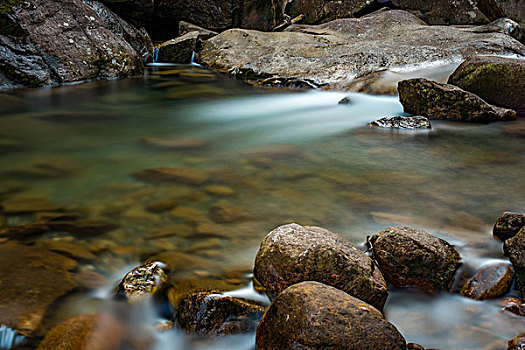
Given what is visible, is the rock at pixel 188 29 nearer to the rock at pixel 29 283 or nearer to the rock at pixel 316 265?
the rock at pixel 29 283

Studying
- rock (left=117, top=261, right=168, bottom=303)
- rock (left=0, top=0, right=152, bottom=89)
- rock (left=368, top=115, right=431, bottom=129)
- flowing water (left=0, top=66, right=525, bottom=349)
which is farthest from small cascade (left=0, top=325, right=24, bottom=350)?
rock (left=0, top=0, right=152, bottom=89)

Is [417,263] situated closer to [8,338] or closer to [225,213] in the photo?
[225,213]

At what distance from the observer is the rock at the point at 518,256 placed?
2.46 meters

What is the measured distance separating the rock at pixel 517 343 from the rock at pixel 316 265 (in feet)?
2.01

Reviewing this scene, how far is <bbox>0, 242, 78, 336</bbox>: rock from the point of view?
6.83 feet

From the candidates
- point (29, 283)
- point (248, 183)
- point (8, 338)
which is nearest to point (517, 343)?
point (8, 338)

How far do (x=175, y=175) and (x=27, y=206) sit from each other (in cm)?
135

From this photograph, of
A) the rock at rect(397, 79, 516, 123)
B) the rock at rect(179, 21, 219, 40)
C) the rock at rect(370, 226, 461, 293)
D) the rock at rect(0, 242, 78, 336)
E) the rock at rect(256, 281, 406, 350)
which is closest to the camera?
the rock at rect(256, 281, 406, 350)

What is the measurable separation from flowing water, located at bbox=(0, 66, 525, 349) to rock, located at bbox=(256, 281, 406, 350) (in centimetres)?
34

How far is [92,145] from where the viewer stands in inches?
208

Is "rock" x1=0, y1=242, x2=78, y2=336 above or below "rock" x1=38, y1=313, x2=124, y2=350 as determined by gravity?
above

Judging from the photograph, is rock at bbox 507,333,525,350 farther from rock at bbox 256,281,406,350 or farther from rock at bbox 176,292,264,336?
rock at bbox 176,292,264,336

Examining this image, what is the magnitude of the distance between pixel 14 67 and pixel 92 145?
408 centimetres

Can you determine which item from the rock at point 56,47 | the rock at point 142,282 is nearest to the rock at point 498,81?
the rock at point 142,282
